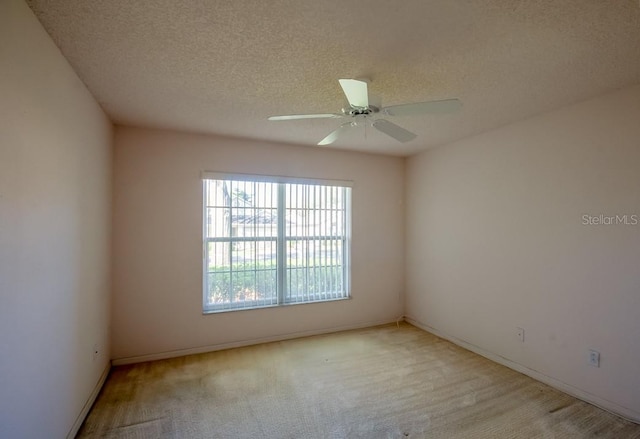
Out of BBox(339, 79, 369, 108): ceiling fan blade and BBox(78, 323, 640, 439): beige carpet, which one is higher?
BBox(339, 79, 369, 108): ceiling fan blade

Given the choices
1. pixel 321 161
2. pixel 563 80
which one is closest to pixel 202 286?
pixel 321 161

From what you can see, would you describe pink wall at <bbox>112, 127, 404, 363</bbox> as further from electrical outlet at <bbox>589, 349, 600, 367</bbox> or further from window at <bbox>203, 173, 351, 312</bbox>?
electrical outlet at <bbox>589, 349, 600, 367</bbox>

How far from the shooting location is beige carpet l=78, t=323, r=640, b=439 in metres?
2.13

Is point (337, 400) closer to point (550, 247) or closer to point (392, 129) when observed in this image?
point (392, 129)

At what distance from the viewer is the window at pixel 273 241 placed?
11.8 ft

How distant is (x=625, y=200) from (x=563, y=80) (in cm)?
101

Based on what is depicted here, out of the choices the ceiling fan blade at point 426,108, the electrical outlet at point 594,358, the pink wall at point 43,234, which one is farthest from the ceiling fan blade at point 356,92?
the electrical outlet at point 594,358

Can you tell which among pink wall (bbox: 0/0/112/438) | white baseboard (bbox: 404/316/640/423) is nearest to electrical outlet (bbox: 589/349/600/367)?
white baseboard (bbox: 404/316/640/423)

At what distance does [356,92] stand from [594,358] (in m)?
2.78

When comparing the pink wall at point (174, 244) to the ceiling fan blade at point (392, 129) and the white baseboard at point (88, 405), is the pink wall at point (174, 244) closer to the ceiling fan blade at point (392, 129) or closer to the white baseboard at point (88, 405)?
the white baseboard at point (88, 405)

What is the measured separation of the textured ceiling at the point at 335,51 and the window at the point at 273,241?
1.18m

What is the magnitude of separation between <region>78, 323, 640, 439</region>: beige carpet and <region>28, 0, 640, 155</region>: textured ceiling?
2.44m

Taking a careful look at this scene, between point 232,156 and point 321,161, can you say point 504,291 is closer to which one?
point 321,161

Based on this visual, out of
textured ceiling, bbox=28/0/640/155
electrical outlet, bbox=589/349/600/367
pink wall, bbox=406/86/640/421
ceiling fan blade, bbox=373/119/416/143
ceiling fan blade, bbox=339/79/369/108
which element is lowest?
electrical outlet, bbox=589/349/600/367
